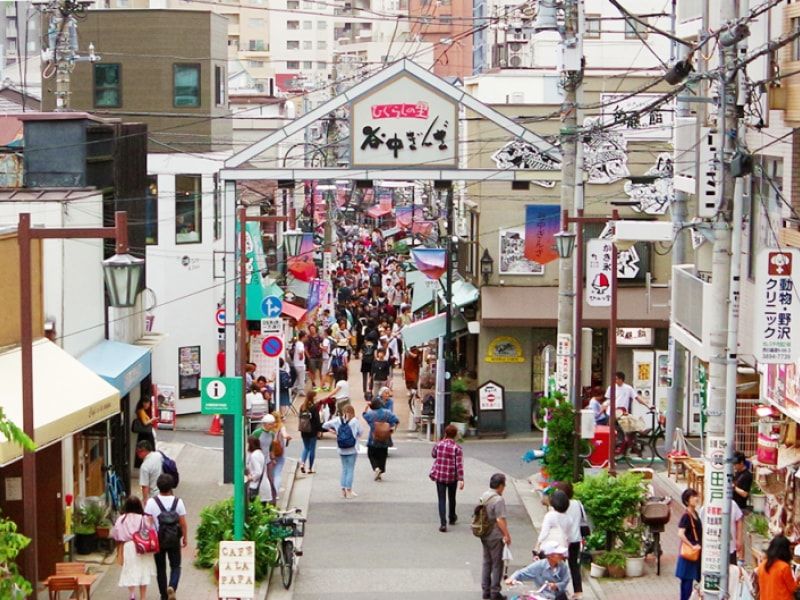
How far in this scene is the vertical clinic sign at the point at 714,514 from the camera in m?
14.9

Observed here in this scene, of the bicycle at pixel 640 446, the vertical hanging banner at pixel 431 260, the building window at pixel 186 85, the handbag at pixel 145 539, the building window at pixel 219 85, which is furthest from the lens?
the building window at pixel 219 85

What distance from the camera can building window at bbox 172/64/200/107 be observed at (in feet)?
121

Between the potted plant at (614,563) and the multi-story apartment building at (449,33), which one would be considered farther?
the multi-story apartment building at (449,33)

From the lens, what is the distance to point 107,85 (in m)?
37.7

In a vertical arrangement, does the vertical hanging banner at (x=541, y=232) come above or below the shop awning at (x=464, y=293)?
above

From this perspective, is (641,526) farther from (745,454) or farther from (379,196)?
(379,196)

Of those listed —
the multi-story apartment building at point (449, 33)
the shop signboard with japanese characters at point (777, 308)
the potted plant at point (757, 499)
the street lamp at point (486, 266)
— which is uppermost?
the multi-story apartment building at point (449, 33)

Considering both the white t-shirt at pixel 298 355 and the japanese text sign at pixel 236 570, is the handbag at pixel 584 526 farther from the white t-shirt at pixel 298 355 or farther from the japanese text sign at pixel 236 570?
the white t-shirt at pixel 298 355

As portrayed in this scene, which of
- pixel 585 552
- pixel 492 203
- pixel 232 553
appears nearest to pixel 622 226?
pixel 585 552

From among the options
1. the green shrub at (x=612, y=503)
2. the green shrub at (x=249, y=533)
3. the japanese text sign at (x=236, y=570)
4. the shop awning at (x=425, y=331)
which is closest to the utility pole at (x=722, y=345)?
the green shrub at (x=612, y=503)

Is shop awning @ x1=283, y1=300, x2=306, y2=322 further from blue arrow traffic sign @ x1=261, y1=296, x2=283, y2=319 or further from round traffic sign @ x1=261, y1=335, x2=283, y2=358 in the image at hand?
round traffic sign @ x1=261, y1=335, x2=283, y2=358

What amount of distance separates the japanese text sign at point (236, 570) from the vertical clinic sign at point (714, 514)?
503cm

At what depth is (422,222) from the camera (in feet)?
186

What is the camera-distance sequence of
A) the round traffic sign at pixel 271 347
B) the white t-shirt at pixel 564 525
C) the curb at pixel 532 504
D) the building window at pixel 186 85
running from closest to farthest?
the white t-shirt at pixel 564 525
the curb at pixel 532 504
the round traffic sign at pixel 271 347
the building window at pixel 186 85
